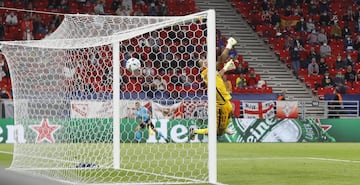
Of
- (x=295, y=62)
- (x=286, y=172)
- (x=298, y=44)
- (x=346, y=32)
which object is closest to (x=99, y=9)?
(x=295, y=62)

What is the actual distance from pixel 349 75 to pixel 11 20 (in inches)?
548

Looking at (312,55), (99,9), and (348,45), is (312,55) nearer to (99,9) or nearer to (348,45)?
(348,45)

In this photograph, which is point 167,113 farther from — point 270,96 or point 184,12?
point 184,12

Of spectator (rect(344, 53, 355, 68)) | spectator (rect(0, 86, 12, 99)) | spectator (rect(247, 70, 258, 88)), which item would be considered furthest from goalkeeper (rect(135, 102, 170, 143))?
spectator (rect(344, 53, 355, 68))

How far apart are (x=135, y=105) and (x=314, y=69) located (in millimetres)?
11532

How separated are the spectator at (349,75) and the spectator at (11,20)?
13589mm

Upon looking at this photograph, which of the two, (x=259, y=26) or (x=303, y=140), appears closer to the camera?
(x=303, y=140)

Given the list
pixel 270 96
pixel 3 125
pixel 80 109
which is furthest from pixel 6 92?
pixel 80 109

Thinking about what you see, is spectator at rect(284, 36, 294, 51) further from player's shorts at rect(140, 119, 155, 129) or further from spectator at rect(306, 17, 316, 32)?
player's shorts at rect(140, 119, 155, 129)

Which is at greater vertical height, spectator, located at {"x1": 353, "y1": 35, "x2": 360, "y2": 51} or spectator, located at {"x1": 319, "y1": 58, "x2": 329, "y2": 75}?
spectator, located at {"x1": 353, "y1": 35, "x2": 360, "y2": 51}

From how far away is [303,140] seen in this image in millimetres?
26188

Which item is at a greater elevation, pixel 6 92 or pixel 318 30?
pixel 318 30

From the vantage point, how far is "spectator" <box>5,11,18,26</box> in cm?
2962

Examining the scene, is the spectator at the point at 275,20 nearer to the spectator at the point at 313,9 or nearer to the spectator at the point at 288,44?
the spectator at the point at 288,44
